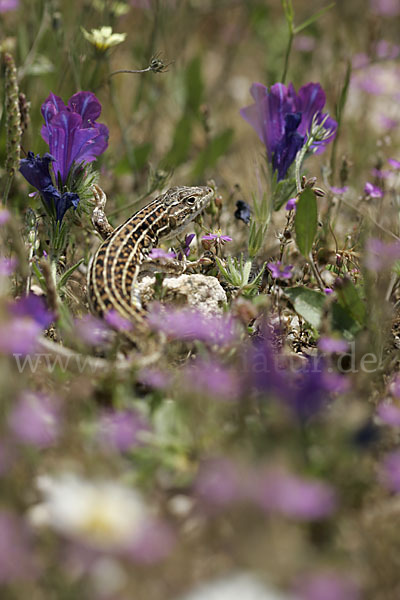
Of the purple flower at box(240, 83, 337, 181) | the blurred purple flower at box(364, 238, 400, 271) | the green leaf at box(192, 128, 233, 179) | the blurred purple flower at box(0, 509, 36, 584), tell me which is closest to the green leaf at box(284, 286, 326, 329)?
the blurred purple flower at box(364, 238, 400, 271)

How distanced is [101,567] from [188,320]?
1124mm

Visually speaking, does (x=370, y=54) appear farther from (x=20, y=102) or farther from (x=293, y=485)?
(x=293, y=485)

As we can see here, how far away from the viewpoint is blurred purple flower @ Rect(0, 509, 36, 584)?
141cm

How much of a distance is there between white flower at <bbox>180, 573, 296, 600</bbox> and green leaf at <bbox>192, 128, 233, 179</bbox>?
13.5ft

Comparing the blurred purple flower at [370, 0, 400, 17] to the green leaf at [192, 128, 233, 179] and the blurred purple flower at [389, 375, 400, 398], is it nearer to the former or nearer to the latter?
the green leaf at [192, 128, 233, 179]

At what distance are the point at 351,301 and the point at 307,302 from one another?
0.25 metres

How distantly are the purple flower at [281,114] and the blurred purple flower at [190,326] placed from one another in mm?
1228

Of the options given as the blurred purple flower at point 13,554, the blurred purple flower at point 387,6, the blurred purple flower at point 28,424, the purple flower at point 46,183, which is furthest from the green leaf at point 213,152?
the blurred purple flower at point 13,554

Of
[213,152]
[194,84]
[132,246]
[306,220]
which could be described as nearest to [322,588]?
[306,220]

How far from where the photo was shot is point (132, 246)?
Answer: 10.6ft

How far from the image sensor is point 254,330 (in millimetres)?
3047

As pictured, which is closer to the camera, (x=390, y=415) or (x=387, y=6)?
(x=390, y=415)

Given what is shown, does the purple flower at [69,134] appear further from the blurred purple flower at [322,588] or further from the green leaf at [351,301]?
the blurred purple flower at [322,588]

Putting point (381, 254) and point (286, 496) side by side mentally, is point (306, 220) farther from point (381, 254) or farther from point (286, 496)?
point (286, 496)
